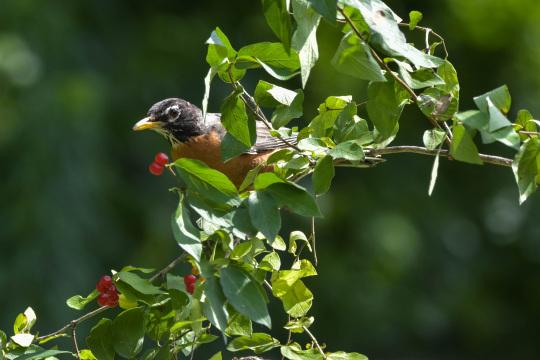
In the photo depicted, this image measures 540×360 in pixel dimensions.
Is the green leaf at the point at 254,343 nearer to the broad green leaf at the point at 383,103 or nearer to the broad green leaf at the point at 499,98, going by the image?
the broad green leaf at the point at 383,103

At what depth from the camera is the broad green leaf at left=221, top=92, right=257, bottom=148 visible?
1812 millimetres

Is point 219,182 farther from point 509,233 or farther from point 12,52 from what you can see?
point 509,233

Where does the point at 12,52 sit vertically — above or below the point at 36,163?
above

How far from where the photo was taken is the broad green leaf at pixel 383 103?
5.93 ft

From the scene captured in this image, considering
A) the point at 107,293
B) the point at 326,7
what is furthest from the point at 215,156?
the point at 326,7

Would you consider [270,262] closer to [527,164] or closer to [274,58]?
[274,58]

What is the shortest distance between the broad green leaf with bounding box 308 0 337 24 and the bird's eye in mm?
2058

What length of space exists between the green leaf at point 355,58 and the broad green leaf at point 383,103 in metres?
0.13

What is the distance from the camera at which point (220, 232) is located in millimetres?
1734

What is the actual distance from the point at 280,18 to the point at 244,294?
465 millimetres

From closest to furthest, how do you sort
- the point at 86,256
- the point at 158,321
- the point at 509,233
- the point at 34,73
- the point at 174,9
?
the point at 158,321 → the point at 86,256 → the point at 34,73 → the point at 509,233 → the point at 174,9

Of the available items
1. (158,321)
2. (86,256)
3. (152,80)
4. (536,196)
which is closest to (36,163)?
(86,256)

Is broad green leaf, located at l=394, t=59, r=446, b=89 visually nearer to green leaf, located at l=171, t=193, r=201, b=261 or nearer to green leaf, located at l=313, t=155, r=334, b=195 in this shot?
green leaf, located at l=313, t=155, r=334, b=195

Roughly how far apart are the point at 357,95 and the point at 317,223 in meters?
1.06
